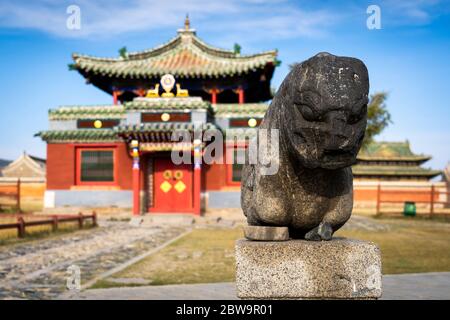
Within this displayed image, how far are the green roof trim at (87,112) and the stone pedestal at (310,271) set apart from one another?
59.8ft

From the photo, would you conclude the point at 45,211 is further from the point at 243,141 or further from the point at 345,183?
the point at 345,183

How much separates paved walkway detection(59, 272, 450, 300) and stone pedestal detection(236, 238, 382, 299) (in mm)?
2522

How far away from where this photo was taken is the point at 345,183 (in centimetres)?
350

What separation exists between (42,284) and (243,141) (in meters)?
13.6

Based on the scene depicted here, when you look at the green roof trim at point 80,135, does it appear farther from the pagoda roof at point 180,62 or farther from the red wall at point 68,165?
the pagoda roof at point 180,62

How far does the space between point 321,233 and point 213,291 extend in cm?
325

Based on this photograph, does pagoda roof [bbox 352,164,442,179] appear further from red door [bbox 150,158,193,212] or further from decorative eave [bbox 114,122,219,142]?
decorative eave [bbox 114,122,219,142]

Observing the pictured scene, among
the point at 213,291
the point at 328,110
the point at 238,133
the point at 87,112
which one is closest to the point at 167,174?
the point at 238,133

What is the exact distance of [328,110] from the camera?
2.86m

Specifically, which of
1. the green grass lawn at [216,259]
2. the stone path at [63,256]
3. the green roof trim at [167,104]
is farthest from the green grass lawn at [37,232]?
the green roof trim at [167,104]

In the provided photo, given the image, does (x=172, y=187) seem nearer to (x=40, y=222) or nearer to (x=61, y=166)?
(x=61, y=166)

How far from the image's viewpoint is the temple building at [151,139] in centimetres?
1928

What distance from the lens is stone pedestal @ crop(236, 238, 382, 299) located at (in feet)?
10.8
